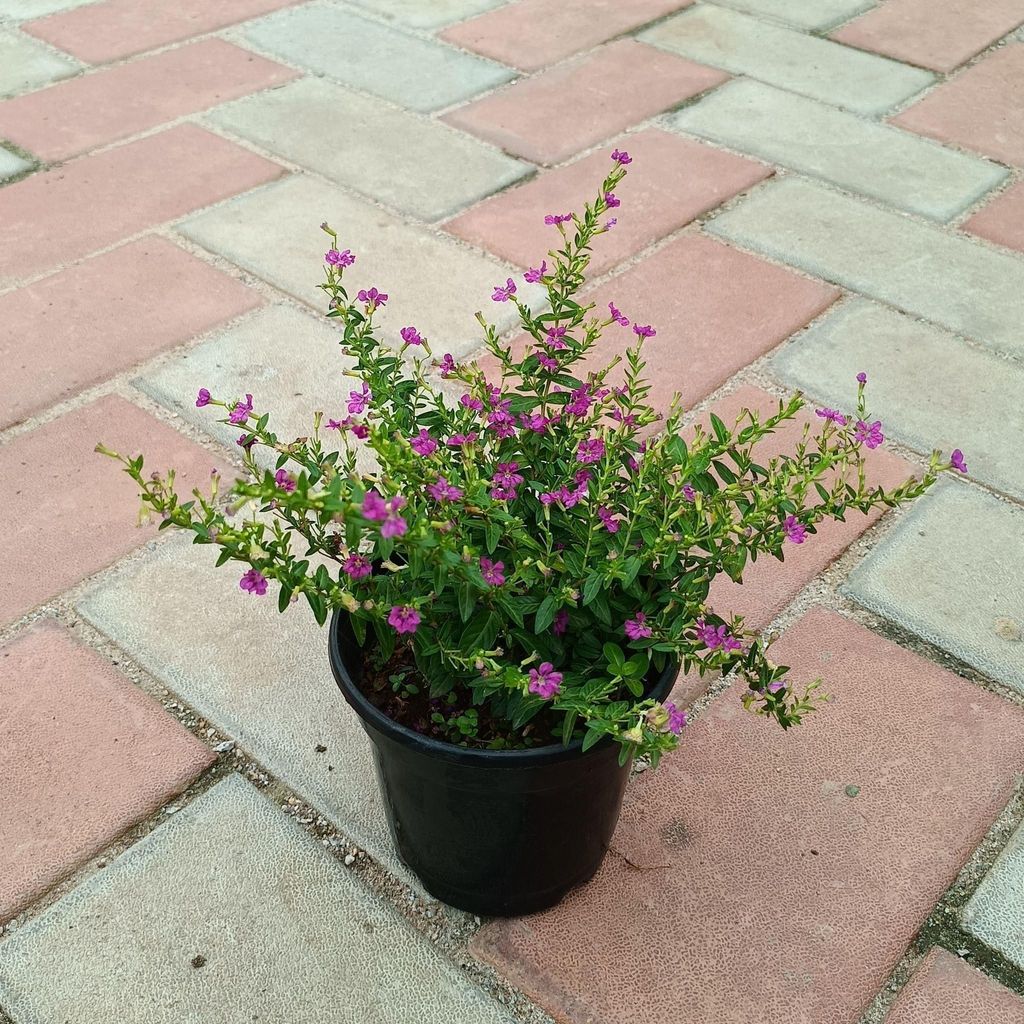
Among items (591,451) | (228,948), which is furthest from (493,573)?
(228,948)

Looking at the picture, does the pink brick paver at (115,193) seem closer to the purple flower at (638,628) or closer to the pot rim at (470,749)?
the pot rim at (470,749)

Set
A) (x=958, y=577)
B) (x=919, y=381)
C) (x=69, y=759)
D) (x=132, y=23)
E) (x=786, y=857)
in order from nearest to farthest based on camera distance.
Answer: (x=786, y=857)
(x=69, y=759)
(x=958, y=577)
(x=919, y=381)
(x=132, y=23)

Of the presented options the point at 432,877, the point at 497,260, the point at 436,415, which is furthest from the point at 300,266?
the point at 432,877

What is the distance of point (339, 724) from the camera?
1.89m

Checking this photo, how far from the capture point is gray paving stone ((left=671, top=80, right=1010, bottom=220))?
321 cm

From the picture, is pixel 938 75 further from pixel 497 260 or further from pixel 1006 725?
pixel 1006 725

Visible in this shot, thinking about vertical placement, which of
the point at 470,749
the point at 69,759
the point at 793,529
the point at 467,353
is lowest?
the point at 69,759

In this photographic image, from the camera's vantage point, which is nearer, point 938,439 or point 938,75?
point 938,439

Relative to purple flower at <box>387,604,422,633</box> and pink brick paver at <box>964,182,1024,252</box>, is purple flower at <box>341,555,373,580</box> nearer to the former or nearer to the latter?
purple flower at <box>387,604,422,633</box>

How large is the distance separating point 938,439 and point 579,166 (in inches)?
53.2

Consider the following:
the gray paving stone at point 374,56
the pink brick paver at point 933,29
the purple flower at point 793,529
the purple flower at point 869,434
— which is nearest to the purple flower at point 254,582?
the purple flower at point 793,529

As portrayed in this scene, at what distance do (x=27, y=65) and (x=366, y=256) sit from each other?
1.61 metres

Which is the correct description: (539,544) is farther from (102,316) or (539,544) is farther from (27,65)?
(27,65)

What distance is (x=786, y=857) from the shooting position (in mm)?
1716
